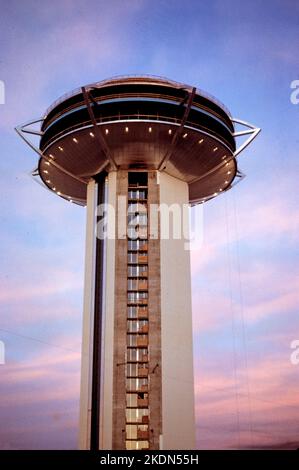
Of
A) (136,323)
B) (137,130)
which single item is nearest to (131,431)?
(136,323)

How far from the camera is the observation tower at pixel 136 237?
50062 millimetres

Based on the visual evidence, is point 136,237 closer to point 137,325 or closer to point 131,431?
point 137,325

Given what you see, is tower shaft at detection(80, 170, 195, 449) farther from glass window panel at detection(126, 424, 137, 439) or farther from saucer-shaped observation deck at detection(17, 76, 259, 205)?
saucer-shaped observation deck at detection(17, 76, 259, 205)

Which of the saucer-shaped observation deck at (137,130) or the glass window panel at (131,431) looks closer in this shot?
the glass window panel at (131,431)

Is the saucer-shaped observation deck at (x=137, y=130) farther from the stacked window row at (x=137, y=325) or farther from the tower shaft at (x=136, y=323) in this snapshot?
the stacked window row at (x=137, y=325)

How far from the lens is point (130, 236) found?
56250 mm

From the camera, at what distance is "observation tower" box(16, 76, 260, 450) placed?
164ft

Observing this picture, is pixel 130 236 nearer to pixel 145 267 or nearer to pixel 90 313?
pixel 145 267

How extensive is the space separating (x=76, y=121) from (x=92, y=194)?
322 inches

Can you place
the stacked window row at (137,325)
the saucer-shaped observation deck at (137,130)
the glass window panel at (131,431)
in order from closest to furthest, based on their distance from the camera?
the glass window panel at (131,431) → the stacked window row at (137,325) → the saucer-shaped observation deck at (137,130)

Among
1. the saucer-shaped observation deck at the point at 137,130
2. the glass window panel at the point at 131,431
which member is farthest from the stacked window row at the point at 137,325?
the saucer-shaped observation deck at the point at 137,130

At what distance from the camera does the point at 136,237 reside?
185 ft

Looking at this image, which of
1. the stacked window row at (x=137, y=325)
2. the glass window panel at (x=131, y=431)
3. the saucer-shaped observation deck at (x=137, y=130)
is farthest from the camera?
the saucer-shaped observation deck at (x=137, y=130)
